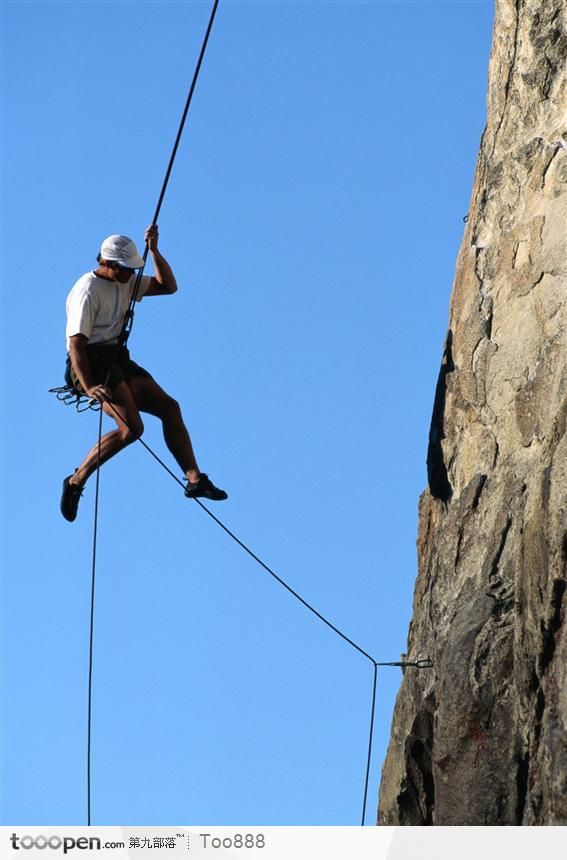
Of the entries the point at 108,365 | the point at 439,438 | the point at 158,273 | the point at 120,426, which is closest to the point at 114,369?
the point at 108,365

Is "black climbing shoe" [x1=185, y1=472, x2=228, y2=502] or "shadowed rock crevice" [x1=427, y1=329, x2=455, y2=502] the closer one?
"black climbing shoe" [x1=185, y1=472, x2=228, y2=502]

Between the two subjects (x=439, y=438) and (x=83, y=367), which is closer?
(x=83, y=367)

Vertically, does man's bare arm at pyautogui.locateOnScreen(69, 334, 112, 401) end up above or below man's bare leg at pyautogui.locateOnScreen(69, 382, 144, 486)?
above

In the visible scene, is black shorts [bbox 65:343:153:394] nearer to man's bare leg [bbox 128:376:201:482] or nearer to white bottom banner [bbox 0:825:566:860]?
man's bare leg [bbox 128:376:201:482]

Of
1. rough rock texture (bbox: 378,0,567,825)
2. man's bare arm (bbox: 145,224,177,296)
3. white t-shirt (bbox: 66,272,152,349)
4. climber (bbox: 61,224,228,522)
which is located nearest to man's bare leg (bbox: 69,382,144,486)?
climber (bbox: 61,224,228,522)

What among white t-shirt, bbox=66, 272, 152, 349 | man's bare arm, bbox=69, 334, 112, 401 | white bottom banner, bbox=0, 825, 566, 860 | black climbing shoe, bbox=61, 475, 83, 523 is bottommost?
white bottom banner, bbox=0, 825, 566, 860

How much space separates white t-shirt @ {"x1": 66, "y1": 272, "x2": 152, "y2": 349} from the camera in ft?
49.2

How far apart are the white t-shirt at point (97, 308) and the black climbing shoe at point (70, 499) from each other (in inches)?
59.0

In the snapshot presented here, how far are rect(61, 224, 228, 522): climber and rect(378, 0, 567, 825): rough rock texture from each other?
302cm

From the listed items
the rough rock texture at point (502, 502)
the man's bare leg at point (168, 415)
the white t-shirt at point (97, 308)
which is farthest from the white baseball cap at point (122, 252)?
the rough rock texture at point (502, 502)

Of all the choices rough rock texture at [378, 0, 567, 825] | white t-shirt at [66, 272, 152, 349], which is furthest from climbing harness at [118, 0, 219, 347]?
rough rock texture at [378, 0, 567, 825]

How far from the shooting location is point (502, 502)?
1580 cm

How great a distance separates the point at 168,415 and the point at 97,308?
1297 millimetres

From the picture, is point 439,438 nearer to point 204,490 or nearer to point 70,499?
point 204,490
